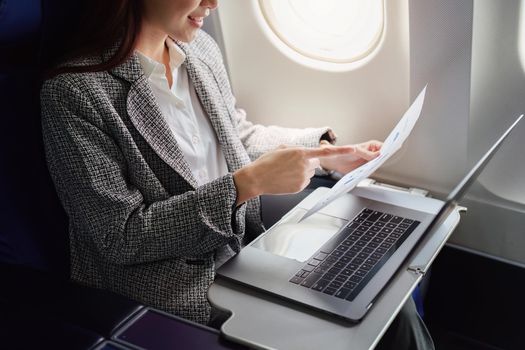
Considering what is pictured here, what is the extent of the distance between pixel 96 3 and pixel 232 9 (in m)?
0.74

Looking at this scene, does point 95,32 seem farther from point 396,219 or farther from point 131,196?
point 396,219

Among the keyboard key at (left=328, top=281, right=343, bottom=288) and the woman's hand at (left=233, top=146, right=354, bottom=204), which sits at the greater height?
the woman's hand at (left=233, top=146, right=354, bottom=204)

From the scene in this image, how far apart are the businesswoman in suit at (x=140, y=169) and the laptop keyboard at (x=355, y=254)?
0.16 metres

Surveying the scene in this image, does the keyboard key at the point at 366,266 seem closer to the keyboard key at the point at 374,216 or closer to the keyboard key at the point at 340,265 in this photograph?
the keyboard key at the point at 340,265

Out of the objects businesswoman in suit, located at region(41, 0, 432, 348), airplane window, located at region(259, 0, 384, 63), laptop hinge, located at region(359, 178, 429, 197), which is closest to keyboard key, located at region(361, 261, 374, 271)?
businesswoman in suit, located at region(41, 0, 432, 348)

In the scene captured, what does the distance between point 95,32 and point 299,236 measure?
618mm

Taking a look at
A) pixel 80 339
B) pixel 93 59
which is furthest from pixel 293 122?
pixel 80 339

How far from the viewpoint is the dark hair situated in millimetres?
1365

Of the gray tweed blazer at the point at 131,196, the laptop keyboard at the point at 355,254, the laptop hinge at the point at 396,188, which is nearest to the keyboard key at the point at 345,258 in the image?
the laptop keyboard at the point at 355,254

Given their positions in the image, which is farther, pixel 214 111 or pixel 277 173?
pixel 214 111

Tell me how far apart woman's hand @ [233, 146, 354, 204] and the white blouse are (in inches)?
9.4

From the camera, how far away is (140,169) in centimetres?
136

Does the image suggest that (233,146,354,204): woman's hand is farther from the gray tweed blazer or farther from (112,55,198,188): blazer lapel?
(112,55,198,188): blazer lapel

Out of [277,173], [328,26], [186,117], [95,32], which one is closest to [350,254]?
[277,173]
